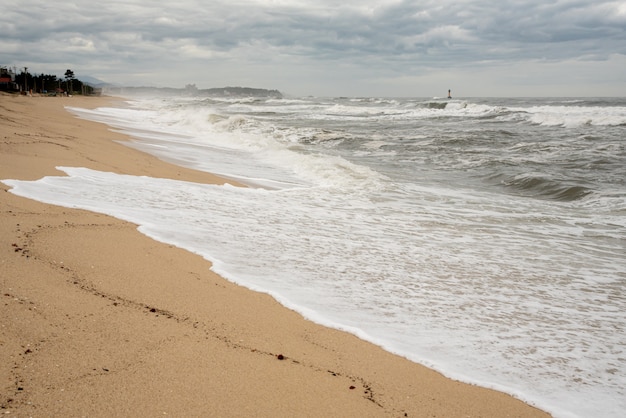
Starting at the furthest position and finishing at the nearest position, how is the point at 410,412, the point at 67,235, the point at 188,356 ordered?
the point at 67,235
the point at 188,356
the point at 410,412

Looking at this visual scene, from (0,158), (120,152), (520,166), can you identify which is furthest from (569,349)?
(520,166)

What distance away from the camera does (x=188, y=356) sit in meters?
2.60

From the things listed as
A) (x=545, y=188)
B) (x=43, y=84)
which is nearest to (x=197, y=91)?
(x=43, y=84)

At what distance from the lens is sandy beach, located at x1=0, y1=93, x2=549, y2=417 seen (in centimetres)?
220

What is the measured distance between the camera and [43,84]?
226 feet

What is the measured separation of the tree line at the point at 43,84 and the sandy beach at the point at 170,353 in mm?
62086

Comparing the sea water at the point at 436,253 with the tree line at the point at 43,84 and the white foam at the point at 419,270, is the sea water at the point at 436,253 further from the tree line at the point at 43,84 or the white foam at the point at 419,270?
the tree line at the point at 43,84

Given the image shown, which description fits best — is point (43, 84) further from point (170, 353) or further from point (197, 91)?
point (197, 91)

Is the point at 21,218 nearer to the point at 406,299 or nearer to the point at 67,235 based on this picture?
the point at 67,235

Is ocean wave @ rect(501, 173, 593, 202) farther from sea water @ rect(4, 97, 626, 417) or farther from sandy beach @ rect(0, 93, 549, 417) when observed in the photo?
sandy beach @ rect(0, 93, 549, 417)

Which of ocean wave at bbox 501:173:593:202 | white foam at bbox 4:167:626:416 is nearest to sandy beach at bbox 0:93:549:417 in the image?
white foam at bbox 4:167:626:416

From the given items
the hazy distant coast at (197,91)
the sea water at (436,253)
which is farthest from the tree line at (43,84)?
the hazy distant coast at (197,91)

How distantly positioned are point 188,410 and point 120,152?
30.7ft

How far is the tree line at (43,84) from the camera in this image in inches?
2466
